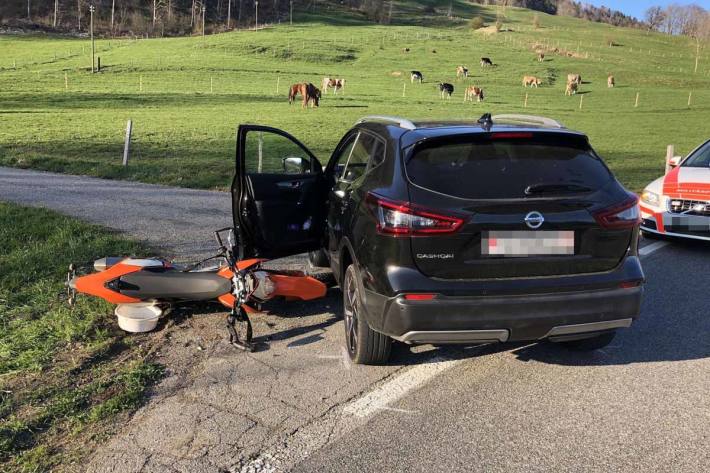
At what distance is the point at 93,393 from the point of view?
3832mm

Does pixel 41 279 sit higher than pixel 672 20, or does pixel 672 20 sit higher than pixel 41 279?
pixel 672 20

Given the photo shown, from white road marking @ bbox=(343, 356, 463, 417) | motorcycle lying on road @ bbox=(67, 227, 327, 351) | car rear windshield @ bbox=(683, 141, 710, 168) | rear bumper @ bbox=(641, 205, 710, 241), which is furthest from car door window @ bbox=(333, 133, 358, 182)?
car rear windshield @ bbox=(683, 141, 710, 168)

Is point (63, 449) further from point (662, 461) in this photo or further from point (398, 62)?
point (398, 62)

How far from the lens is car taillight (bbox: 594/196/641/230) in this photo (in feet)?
12.9

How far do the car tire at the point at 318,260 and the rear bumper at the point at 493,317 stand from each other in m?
2.63

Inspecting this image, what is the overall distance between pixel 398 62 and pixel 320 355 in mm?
61593

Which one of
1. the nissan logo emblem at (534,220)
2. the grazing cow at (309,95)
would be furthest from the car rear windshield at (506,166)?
the grazing cow at (309,95)

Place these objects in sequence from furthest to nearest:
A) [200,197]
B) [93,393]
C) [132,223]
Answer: [200,197], [132,223], [93,393]

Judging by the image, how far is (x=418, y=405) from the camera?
3.75 meters

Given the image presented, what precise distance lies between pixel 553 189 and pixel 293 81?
46733mm

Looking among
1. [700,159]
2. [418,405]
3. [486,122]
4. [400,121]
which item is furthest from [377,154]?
[700,159]

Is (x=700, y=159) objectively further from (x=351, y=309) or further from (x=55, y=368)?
(x=55, y=368)

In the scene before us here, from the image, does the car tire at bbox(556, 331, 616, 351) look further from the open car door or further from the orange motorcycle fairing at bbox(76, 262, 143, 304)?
the orange motorcycle fairing at bbox(76, 262, 143, 304)

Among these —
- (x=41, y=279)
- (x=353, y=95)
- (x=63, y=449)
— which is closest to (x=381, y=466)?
(x=63, y=449)
